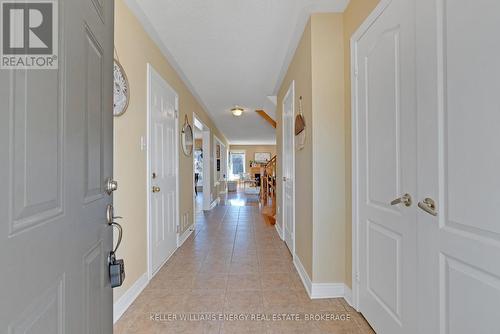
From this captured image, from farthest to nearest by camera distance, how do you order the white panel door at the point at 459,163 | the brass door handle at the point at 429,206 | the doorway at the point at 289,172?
the doorway at the point at 289,172
the brass door handle at the point at 429,206
the white panel door at the point at 459,163

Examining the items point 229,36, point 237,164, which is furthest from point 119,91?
point 237,164

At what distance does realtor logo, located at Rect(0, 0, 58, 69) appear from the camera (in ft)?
1.55

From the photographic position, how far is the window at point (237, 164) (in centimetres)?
1412

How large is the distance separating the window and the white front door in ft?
35.2

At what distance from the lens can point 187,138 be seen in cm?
399

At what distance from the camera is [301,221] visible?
2.63 meters

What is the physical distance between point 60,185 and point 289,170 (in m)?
2.92

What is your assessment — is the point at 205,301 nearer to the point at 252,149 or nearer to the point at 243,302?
the point at 243,302

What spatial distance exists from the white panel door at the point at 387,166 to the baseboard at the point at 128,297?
5.63 feet

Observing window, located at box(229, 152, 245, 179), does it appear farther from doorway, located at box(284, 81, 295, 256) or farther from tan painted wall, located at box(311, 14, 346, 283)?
tan painted wall, located at box(311, 14, 346, 283)

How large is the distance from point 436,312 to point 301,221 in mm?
1533

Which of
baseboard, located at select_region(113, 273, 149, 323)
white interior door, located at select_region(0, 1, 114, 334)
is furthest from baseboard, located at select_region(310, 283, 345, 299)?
white interior door, located at select_region(0, 1, 114, 334)

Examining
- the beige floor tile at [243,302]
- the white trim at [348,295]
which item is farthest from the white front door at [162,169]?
the white trim at [348,295]

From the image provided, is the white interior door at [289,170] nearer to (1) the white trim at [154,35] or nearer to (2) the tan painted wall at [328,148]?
(2) the tan painted wall at [328,148]
